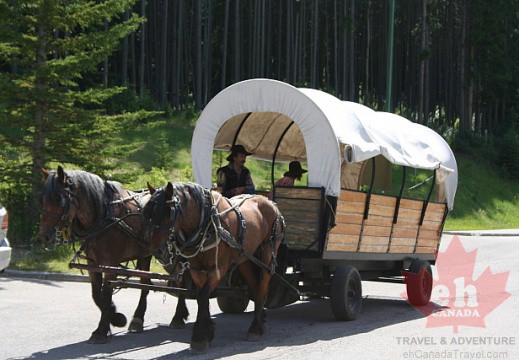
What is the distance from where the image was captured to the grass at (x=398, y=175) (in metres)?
30.6

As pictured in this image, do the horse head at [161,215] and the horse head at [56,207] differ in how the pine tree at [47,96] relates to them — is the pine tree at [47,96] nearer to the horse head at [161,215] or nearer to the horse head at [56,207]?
the horse head at [56,207]

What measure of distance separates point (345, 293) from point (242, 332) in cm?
152

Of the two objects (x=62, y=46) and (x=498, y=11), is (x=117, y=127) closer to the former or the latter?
(x=62, y=46)

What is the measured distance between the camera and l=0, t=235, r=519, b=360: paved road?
8.99 meters

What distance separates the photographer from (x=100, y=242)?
31.6 ft

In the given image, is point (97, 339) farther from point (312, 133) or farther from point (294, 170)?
point (294, 170)

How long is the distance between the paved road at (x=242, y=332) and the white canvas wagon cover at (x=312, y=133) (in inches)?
75.2

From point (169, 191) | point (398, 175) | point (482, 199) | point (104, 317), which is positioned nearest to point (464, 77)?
point (482, 199)

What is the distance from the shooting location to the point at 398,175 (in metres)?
42.1

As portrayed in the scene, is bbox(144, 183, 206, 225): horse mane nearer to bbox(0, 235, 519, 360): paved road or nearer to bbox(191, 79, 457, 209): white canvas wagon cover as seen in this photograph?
bbox(0, 235, 519, 360): paved road

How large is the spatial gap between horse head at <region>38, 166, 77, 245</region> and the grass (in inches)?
587

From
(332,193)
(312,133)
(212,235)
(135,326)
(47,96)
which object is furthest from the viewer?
(47,96)

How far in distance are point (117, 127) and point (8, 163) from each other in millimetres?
2393

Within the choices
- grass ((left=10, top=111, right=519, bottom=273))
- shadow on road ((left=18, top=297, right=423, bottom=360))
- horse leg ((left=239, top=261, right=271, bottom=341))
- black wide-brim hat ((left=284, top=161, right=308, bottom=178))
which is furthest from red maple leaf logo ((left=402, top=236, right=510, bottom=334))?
grass ((left=10, top=111, right=519, bottom=273))
